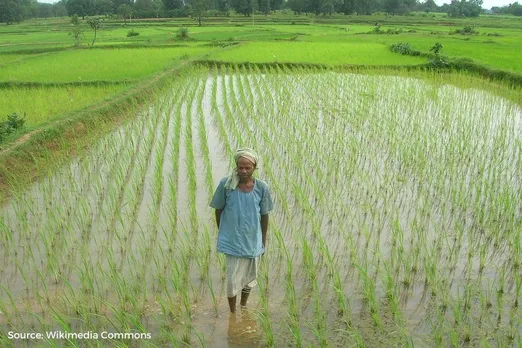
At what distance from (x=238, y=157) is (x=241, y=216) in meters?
0.36

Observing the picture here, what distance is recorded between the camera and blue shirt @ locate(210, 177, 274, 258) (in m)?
2.79

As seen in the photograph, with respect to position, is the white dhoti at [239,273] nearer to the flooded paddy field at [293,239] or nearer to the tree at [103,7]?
the flooded paddy field at [293,239]

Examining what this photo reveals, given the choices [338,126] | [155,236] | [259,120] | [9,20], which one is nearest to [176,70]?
[259,120]

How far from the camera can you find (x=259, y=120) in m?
7.43

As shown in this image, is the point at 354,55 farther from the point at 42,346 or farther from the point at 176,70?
the point at 42,346

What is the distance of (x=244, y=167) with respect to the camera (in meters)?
2.65

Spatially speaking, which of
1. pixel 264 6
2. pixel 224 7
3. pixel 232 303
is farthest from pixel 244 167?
Result: pixel 264 6

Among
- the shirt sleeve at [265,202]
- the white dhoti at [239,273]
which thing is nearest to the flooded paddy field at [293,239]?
the white dhoti at [239,273]

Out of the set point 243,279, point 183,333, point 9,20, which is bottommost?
point 183,333

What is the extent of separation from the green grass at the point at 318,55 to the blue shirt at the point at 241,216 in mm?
11252

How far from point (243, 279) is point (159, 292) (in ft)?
1.98

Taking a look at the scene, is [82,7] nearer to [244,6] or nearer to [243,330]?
[244,6]

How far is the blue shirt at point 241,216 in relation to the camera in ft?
9.14

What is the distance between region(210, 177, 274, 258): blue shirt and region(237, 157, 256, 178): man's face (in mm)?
127
